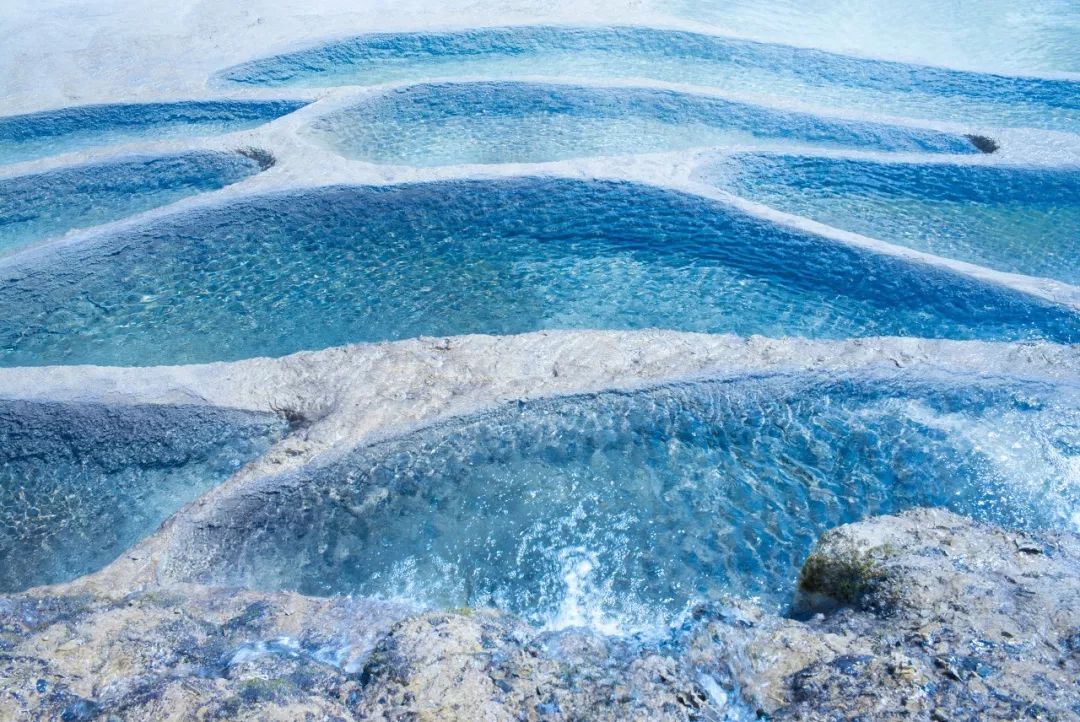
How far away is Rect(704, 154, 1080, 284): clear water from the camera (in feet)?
18.2

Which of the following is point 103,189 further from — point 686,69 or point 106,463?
point 686,69

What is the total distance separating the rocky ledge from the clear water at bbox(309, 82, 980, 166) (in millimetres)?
5051

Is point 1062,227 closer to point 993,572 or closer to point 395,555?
point 993,572

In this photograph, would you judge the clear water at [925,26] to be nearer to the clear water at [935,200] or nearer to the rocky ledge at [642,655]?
the clear water at [935,200]

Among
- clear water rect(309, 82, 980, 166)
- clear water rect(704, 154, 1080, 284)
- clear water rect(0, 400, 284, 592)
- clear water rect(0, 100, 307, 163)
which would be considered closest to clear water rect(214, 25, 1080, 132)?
clear water rect(309, 82, 980, 166)

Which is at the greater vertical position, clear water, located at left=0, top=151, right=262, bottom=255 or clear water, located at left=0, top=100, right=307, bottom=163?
clear water, located at left=0, top=100, right=307, bottom=163

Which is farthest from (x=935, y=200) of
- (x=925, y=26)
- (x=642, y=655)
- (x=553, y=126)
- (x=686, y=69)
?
(x=925, y=26)

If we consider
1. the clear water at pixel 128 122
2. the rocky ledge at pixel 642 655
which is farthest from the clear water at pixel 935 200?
the clear water at pixel 128 122

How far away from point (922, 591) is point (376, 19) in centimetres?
926

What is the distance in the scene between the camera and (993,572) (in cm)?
233

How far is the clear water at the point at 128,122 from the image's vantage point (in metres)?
7.50

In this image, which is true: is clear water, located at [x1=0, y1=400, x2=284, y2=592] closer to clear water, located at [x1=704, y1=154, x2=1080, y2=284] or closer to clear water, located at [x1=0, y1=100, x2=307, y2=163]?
clear water, located at [x1=704, y1=154, x2=1080, y2=284]

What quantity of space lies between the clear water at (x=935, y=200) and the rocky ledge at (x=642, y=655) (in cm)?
359

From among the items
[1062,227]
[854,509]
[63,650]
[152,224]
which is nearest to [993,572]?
[854,509]
